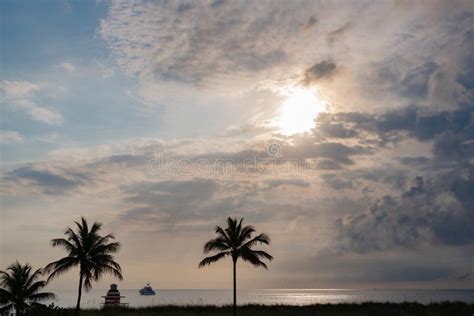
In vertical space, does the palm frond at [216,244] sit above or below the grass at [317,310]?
above

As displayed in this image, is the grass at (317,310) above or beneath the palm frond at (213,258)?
beneath

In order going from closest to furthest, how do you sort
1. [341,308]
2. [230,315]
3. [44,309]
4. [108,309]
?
1. [44,309]
2. [230,315]
3. [341,308]
4. [108,309]

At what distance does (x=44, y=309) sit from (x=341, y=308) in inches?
1355

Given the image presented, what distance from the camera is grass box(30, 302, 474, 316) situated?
5431cm

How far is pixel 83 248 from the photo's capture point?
161 ft

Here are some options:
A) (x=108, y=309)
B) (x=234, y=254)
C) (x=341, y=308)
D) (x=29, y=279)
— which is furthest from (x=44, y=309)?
(x=341, y=308)

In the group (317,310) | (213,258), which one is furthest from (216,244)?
(317,310)

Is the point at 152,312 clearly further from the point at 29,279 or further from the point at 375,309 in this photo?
the point at 375,309

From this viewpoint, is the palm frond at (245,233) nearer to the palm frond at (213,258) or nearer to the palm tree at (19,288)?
the palm frond at (213,258)

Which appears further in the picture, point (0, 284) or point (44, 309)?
point (0, 284)

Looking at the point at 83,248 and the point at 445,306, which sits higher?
the point at 83,248

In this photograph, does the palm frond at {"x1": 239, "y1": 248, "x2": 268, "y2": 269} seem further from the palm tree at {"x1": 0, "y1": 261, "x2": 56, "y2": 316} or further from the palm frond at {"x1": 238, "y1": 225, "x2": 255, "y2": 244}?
the palm tree at {"x1": 0, "y1": 261, "x2": 56, "y2": 316}

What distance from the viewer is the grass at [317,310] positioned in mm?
54312

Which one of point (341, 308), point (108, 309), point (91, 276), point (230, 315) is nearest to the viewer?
point (91, 276)
